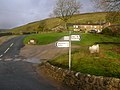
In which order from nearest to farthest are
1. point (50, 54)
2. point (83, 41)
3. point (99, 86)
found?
point (99, 86) < point (50, 54) < point (83, 41)

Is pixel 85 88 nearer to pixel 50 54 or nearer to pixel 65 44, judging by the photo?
pixel 65 44

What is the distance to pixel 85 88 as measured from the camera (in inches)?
587

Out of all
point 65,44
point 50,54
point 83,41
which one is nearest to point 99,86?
point 65,44

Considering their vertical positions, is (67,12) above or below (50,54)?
above

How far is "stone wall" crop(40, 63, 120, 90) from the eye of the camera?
13.4 meters

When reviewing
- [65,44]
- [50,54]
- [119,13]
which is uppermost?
[119,13]

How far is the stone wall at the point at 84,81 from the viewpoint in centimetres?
1339

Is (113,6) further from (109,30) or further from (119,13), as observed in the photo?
(109,30)

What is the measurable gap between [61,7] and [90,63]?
76.8 meters

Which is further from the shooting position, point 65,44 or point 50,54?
point 50,54

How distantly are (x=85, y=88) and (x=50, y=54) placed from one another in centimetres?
2154

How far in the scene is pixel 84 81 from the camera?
49.7 ft

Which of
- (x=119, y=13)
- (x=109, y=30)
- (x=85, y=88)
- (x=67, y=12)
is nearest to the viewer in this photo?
(x=85, y=88)

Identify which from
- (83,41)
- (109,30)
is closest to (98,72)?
(83,41)
